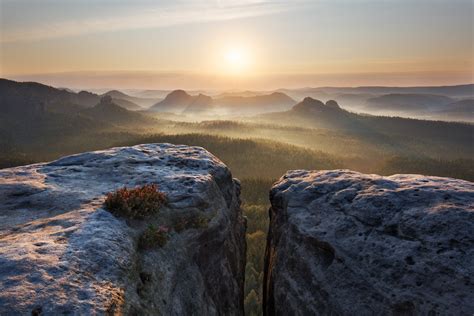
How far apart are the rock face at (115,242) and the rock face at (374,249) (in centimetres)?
214

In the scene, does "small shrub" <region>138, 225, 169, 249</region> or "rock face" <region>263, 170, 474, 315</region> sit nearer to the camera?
"rock face" <region>263, 170, 474, 315</region>

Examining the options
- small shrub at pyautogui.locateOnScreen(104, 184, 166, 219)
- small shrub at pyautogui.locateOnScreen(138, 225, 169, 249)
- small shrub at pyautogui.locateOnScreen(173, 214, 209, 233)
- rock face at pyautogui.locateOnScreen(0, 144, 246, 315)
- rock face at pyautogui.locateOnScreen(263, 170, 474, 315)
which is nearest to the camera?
rock face at pyautogui.locateOnScreen(0, 144, 246, 315)

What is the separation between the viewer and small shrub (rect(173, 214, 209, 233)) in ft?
32.6

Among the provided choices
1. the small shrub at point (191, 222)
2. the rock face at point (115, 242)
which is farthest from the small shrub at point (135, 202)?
the small shrub at point (191, 222)

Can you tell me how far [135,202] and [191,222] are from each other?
5.74 ft

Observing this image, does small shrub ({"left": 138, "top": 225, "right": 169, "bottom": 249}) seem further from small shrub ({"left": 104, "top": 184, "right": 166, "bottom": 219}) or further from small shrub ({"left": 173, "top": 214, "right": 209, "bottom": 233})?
small shrub ({"left": 173, "top": 214, "right": 209, "bottom": 233})

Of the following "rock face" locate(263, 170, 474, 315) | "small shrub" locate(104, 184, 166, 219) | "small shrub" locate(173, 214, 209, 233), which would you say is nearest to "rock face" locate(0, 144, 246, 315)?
"small shrub" locate(173, 214, 209, 233)

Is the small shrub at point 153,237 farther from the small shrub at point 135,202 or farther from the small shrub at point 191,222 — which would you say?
the small shrub at point 191,222

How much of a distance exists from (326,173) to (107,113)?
162686mm

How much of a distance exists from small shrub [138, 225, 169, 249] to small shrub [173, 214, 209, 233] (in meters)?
0.65

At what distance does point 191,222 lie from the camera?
1037 cm

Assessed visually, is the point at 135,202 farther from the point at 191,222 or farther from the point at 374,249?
the point at 374,249

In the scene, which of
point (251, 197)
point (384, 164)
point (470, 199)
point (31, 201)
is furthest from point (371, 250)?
point (384, 164)

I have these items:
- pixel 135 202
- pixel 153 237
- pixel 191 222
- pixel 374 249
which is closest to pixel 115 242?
pixel 153 237
